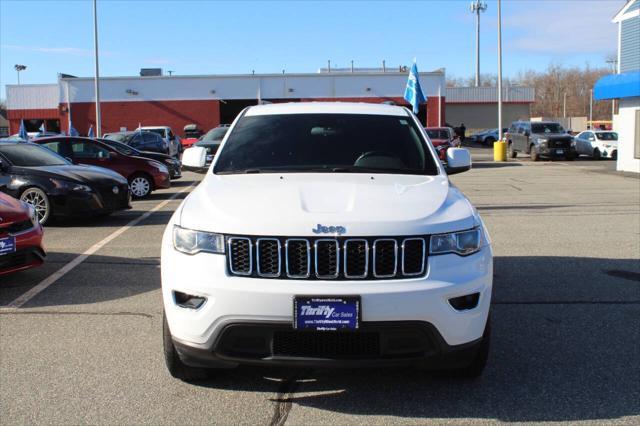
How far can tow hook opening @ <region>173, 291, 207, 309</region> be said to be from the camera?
360 cm

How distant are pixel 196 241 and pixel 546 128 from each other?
32.5 metres

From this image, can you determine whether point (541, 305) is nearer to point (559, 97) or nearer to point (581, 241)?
point (581, 241)

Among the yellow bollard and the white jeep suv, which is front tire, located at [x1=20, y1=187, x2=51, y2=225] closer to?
the white jeep suv

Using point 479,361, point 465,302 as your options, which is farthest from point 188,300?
point 479,361

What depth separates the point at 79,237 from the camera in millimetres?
9836

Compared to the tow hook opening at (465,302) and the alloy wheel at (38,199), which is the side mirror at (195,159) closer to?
the tow hook opening at (465,302)

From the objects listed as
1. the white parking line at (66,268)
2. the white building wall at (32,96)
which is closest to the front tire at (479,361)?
the white parking line at (66,268)

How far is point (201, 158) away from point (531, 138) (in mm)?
29865

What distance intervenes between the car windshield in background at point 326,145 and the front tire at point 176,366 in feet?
4.66

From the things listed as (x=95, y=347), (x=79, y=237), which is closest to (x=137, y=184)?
(x=79, y=237)

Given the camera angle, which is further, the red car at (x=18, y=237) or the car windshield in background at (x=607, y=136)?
the car windshield in background at (x=607, y=136)

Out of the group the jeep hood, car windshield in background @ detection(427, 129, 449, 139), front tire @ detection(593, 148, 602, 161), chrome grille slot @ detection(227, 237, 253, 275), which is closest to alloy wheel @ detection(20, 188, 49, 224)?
the jeep hood

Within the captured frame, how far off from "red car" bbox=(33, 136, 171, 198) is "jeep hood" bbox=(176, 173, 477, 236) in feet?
37.8

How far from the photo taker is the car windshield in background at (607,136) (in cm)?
3369
